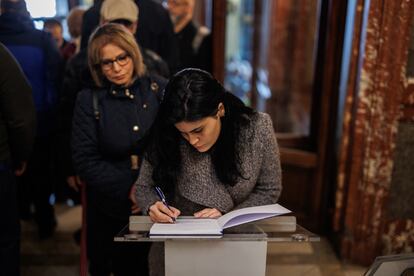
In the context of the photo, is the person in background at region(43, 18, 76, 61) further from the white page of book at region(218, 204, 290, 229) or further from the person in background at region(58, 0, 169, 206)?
the white page of book at region(218, 204, 290, 229)

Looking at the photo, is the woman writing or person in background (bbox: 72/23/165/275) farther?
person in background (bbox: 72/23/165/275)

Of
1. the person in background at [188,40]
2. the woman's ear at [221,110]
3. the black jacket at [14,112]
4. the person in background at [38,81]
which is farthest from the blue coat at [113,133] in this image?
the person in background at [188,40]

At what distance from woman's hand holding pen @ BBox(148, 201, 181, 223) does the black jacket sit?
95 cm

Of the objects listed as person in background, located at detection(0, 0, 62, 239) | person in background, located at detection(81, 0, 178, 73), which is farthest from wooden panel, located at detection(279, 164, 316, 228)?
person in background, located at detection(0, 0, 62, 239)

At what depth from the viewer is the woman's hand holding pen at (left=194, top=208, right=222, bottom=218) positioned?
1.42 meters

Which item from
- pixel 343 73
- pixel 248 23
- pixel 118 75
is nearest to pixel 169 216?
pixel 118 75

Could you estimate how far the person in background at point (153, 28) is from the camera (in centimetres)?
256

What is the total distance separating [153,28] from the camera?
269cm

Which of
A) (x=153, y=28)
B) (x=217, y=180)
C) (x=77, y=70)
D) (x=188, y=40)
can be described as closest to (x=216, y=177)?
(x=217, y=180)

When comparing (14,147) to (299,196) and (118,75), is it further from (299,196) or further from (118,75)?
(299,196)

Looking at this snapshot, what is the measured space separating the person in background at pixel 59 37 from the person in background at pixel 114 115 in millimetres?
1243

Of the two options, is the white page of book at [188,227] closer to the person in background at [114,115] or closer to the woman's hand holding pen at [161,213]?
the woman's hand holding pen at [161,213]

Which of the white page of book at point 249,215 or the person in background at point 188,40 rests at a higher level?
the person in background at point 188,40

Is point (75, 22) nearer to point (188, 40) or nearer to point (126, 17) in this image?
point (188, 40)
